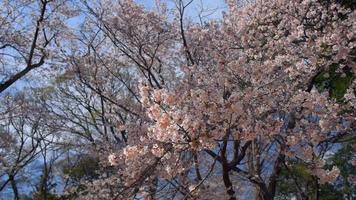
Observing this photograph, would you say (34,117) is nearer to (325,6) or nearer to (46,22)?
(46,22)

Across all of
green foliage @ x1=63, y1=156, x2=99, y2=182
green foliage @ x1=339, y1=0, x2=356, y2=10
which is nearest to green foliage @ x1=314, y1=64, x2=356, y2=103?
green foliage @ x1=339, y1=0, x2=356, y2=10

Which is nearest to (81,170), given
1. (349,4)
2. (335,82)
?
(335,82)

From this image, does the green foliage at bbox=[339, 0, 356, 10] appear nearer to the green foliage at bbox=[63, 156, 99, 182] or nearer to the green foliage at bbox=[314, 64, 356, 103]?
the green foliage at bbox=[314, 64, 356, 103]

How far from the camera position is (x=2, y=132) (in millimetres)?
16531

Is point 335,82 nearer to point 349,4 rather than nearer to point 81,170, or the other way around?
point 349,4

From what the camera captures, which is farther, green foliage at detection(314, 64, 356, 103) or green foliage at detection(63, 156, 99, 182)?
green foliage at detection(63, 156, 99, 182)

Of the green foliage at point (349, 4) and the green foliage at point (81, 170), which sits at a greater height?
the green foliage at point (81, 170)

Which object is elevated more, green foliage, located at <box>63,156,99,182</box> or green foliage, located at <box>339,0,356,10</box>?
green foliage, located at <box>63,156,99,182</box>

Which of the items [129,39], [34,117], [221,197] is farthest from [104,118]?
[221,197]

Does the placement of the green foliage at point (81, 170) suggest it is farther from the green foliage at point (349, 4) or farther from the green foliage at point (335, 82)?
the green foliage at point (349, 4)

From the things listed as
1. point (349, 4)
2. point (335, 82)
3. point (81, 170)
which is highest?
point (81, 170)

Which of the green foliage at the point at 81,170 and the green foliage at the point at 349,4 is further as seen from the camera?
the green foliage at the point at 81,170

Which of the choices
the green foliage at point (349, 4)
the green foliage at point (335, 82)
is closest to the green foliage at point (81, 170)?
the green foliage at point (335, 82)

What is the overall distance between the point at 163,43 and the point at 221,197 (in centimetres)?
317
